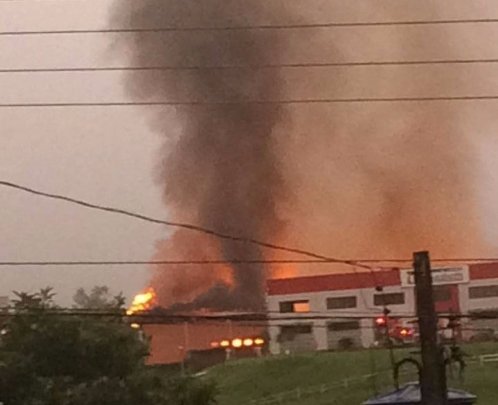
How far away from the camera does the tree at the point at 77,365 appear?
867 inches

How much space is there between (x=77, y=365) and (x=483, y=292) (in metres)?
34.0

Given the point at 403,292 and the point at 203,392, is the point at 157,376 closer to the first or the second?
the point at 203,392

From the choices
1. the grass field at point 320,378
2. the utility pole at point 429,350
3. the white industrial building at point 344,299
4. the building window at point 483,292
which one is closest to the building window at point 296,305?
the white industrial building at point 344,299

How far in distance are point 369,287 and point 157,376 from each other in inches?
1280

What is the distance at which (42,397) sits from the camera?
21797 mm

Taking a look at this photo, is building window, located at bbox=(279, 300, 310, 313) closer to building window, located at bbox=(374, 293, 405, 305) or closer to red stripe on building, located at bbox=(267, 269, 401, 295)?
red stripe on building, located at bbox=(267, 269, 401, 295)

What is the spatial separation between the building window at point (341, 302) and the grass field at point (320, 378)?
35.3 ft

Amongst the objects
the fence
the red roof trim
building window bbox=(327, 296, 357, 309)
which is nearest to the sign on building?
the red roof trim

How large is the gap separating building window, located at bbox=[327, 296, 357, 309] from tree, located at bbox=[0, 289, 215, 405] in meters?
31.4

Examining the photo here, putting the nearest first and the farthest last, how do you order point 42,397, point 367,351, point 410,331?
1. point 42,397
2. point 410,331
3. point 367,351

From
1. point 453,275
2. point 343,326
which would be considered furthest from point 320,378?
point 453,275

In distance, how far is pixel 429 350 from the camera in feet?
43.4

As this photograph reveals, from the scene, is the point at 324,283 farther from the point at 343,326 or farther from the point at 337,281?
the point at 343,326

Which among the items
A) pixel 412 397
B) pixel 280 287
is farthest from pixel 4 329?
pixel 280 287
